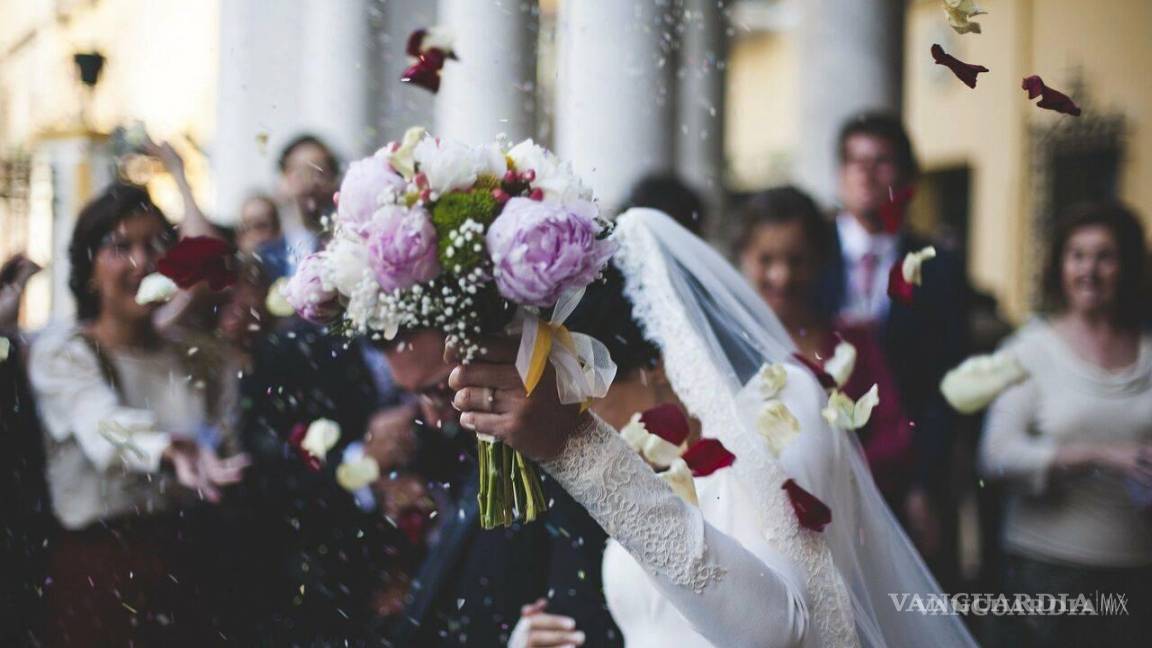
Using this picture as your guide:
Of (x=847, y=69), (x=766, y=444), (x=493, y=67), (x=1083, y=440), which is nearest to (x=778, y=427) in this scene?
(x=766, y=444)

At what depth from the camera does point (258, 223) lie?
18.8 ft

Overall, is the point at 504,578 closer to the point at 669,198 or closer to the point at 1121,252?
the point at 669,198

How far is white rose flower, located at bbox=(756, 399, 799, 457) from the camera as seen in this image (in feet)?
9.49

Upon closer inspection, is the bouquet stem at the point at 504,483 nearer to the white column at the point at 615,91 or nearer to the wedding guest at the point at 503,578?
the wedding guest at the point at 503,578

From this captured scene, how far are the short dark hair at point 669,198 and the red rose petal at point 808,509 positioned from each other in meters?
1.87

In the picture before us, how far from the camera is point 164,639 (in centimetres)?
441

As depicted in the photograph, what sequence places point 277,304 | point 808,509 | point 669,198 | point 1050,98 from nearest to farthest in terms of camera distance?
point 1050,98, point 808,509, point 277,304, point 669,198

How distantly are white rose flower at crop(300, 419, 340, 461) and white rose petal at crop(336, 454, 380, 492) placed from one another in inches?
3.1

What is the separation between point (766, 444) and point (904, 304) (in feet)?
7.54

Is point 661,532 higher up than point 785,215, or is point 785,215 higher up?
point 785,215

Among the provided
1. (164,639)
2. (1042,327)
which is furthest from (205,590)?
(1042,327)

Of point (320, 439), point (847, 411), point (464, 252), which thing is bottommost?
point (320, 439)

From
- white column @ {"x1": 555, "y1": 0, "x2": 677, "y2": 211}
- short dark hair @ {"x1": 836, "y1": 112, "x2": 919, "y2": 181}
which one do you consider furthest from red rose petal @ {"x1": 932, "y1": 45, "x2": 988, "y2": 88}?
white column @ {"x1": 555, "y1": 0, "x2": 677, "y2": 211}

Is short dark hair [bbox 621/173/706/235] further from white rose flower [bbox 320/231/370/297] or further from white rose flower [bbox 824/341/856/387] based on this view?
white rose flower [bbox 320/231/370/297]
